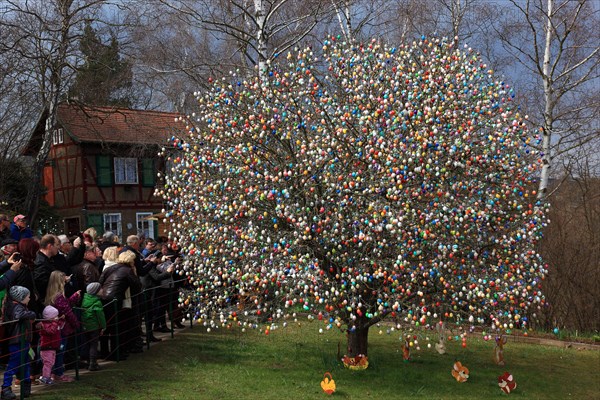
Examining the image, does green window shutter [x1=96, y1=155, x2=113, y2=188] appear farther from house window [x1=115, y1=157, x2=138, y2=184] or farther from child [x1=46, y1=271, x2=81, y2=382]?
child [x1=46, y1=271, x2=81, y2=382]

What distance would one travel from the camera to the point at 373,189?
29.9ft

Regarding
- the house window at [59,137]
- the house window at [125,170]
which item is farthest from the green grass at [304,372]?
the house window at [59,137]

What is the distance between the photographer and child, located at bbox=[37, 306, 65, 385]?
867cm

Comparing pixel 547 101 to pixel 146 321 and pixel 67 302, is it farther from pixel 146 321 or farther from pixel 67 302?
pixel 67 302

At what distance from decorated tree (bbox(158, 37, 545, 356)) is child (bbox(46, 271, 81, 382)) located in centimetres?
209

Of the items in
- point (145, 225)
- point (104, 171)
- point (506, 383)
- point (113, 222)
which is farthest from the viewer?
point (145, 225)

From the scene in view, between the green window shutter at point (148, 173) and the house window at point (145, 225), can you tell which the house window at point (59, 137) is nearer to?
the green window shutter at point (148, 173)

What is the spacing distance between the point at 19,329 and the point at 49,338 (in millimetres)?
555

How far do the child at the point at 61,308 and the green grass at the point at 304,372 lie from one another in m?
0.32

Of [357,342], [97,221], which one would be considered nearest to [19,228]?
[357,342]

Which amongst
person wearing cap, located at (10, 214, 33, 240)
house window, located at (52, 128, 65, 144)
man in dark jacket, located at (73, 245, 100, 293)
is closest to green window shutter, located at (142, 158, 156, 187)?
house window, located at (52, 128, 65, 144)

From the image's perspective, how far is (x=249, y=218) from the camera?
10.3 m

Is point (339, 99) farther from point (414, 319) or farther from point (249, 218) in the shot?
point (414, 319)

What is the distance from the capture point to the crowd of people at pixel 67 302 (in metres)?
8.28
